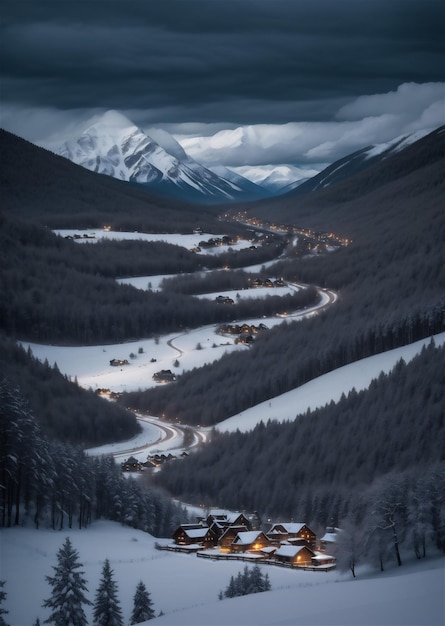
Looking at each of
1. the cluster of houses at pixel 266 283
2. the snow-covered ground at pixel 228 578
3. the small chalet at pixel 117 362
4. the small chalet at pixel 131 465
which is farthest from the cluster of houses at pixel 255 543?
the cluster of houses at pixel 266 283

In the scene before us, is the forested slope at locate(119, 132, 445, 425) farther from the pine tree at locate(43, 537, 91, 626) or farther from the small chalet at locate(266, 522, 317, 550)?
the pine tree at locate(43, 537, 91, 626)

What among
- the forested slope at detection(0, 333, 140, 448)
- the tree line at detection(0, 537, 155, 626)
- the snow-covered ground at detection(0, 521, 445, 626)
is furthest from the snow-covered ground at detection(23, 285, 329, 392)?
the tree line at detection(0, 537, 155, 626)

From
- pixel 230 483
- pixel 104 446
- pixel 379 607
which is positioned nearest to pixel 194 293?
pixel 104 446

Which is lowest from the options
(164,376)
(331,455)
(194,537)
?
(194,537)

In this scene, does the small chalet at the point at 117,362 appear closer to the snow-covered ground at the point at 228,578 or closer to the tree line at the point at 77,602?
the snow-covered ground at the point at 228,578

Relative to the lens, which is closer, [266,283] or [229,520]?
[229,520]

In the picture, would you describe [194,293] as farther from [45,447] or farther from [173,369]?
[45,447]

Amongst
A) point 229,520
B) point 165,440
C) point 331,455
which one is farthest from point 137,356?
point 229,520

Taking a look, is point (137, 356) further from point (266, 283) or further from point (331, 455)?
point (331, 455)
